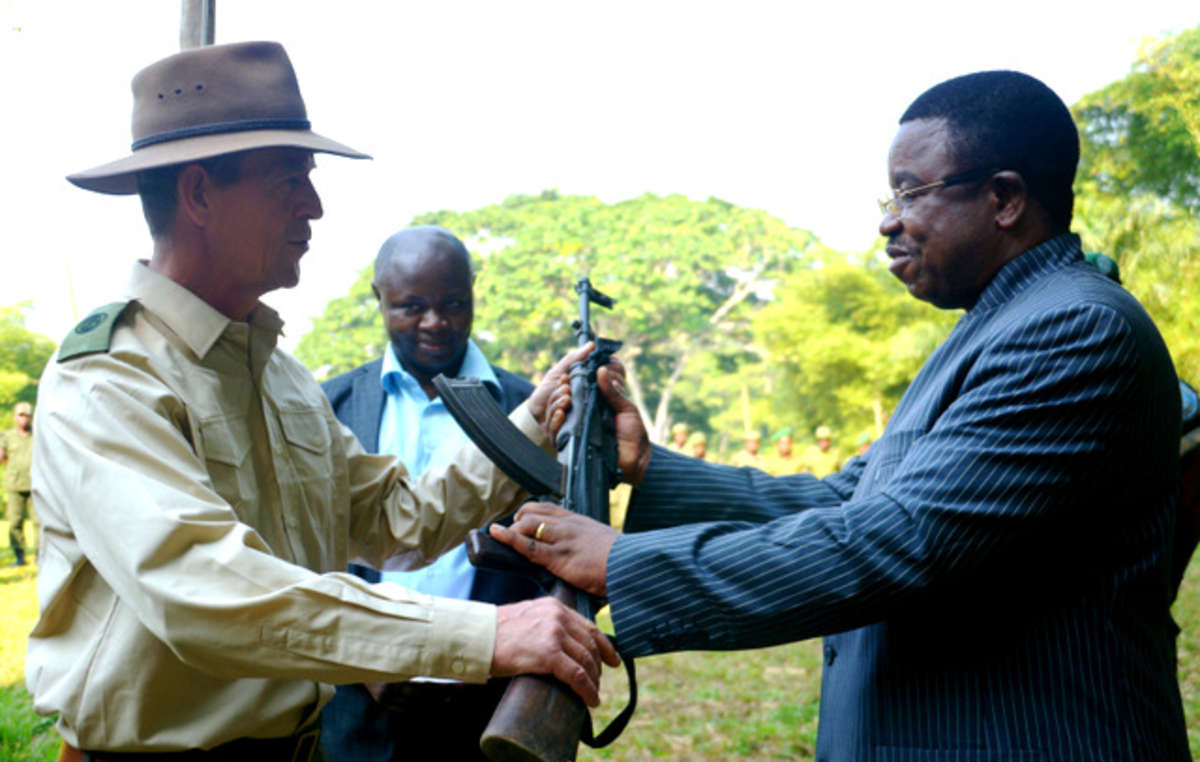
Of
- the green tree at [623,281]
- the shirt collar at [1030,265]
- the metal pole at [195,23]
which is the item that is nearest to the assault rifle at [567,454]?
the shirt collar at [1030,265]

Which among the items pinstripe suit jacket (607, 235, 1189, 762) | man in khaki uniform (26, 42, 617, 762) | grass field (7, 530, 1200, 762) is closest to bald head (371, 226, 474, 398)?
man in khaki uniform (26, 42, 617, 762)

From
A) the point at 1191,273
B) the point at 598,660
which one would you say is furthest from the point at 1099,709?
the point at 1191,273

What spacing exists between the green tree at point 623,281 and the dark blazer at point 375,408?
128 feet

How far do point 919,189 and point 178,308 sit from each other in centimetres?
A: 187

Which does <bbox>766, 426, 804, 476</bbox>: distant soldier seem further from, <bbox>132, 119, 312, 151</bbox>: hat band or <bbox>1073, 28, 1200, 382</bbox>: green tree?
→ <bbox>132, 119, 312, 151</bbox>: hat band

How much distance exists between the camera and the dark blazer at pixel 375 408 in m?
→ 3.88

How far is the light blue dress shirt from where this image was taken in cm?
395

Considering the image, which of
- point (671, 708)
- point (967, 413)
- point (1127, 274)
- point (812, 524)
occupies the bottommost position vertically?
point (671, 708)

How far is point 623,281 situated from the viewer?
1911 inches

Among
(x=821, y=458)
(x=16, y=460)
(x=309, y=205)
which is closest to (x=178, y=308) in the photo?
(x=309, y=205)

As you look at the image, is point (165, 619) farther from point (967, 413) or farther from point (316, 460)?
point (967, 413)

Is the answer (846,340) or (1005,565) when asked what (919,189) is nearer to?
(1005,565)

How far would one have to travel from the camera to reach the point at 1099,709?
2.02 m

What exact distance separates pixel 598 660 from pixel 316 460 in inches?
42.0
